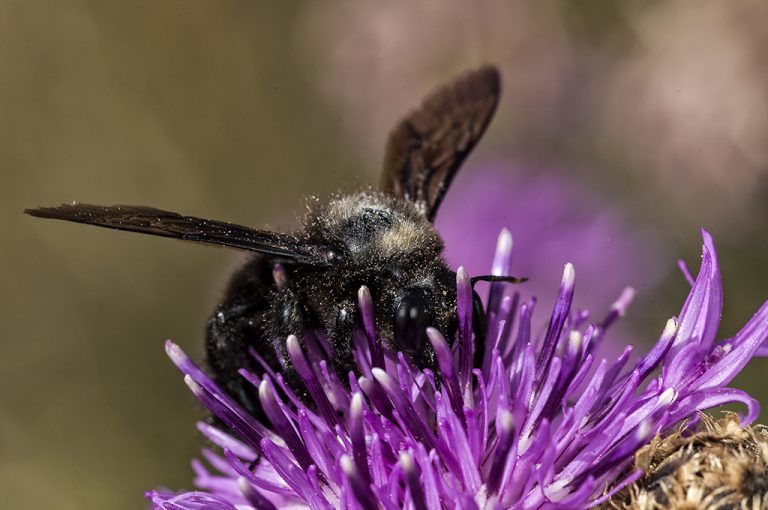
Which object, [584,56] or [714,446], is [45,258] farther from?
[714,446]

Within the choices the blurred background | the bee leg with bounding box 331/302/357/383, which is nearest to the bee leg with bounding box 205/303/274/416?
the bee leg with bounding box 331/302/357/383

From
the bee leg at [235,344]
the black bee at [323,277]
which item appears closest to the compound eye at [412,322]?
the black bee at [323,277]

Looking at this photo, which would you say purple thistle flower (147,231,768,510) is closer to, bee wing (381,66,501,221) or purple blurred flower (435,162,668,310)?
bee wing (381,66,501,221)

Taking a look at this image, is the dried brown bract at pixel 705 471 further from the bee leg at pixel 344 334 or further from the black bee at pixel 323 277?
the bee leg at pixel 344 334

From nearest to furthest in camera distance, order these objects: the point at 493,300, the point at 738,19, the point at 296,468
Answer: the point at 296,468 < the point at 493,300 < the point at 738,19

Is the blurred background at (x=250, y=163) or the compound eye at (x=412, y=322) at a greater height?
the blurred background at (x=250, y=163)

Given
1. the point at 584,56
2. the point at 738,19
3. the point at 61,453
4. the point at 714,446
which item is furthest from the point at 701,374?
the point at 61,453

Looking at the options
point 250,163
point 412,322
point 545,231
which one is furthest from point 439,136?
point 250,163
